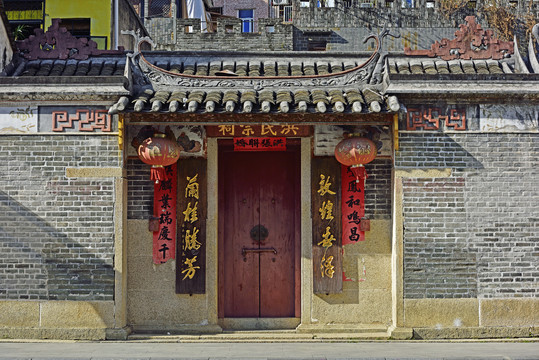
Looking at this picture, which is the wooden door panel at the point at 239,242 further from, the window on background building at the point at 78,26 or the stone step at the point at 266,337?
the window on background building at the point at 78,26

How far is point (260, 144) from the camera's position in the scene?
10070mm

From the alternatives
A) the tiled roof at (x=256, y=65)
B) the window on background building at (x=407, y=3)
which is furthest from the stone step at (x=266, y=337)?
the window on background building at (x=407, y=3)

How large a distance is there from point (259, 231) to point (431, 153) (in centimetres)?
280

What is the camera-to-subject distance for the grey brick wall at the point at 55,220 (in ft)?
30.6

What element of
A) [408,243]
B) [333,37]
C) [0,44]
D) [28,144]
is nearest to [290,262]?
[408,243]

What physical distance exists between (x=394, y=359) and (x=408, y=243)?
2119 mm

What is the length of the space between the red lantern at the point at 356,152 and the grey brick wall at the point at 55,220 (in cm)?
315

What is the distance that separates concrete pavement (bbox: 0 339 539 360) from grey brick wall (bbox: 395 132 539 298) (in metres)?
0.85

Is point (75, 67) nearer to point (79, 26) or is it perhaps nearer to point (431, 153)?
point (431, 153)

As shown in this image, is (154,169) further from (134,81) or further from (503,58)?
(503,58)

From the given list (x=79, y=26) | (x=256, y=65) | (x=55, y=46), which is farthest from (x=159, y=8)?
(x=256, y=65)

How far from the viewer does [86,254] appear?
30.7 feet

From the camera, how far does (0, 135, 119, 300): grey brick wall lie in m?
9.32

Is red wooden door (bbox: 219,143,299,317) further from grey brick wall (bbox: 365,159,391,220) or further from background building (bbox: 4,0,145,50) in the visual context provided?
background building (bbox: 4,0,145,50)
